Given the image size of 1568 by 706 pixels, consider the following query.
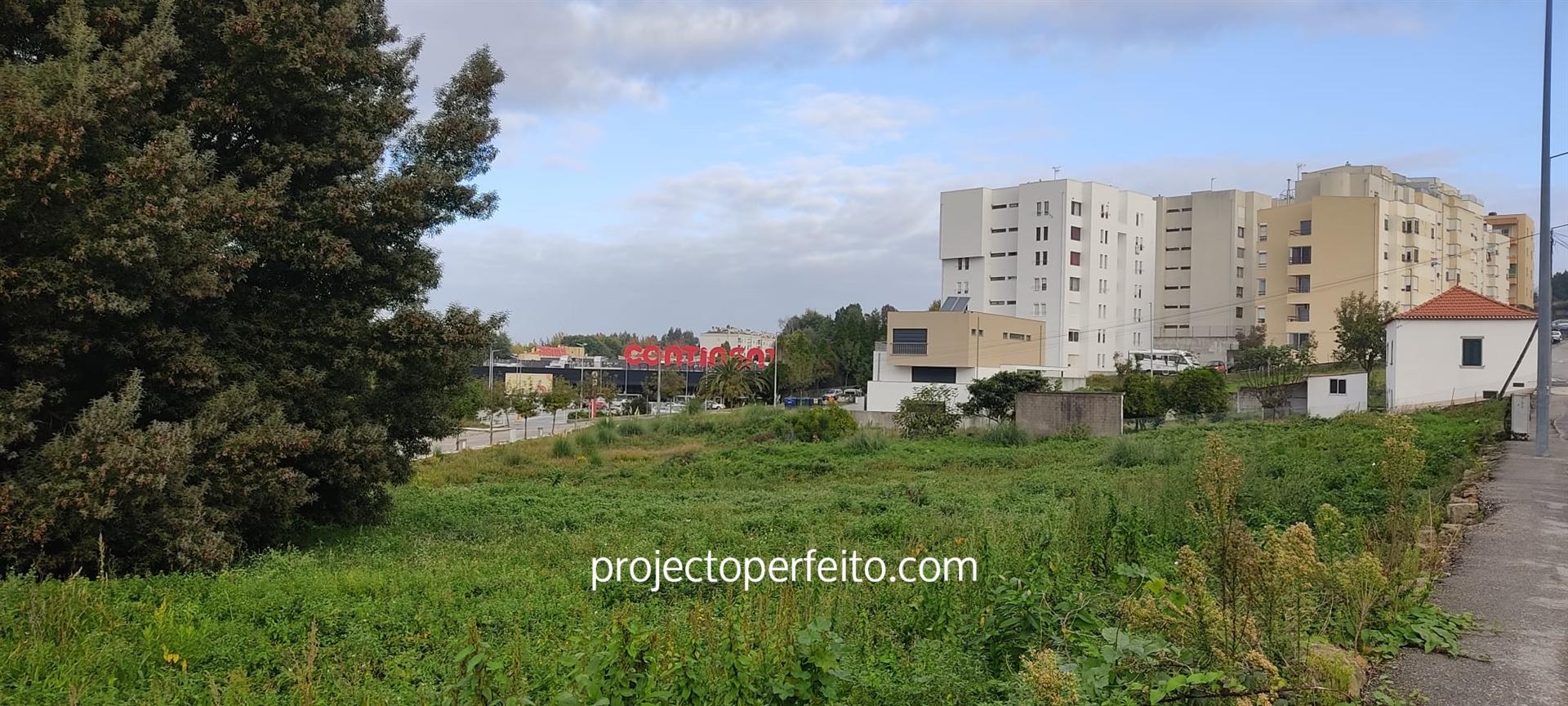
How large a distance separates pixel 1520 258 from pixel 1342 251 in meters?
40.2

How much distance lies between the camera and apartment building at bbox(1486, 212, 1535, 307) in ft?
271

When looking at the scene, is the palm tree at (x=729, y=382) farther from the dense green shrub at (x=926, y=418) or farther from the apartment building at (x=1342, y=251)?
the apartment building at (x=1342, y=251)

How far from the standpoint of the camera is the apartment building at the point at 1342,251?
57.3 m

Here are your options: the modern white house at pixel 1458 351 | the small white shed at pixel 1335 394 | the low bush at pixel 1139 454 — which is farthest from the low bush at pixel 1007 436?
the modern white house at pixel 1458 351

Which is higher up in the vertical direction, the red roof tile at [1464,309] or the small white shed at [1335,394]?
the red roof tile at [1464,309]

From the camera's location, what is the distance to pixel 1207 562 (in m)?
5.10

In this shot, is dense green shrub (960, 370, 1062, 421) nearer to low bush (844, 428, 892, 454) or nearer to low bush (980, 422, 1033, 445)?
low bush (980, 422, 1033, 445)

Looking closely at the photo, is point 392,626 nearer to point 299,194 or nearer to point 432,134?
point 299,194

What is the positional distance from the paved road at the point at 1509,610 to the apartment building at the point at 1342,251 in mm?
55345

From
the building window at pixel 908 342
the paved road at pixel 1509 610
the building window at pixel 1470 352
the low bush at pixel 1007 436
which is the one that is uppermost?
the building window at pixel 908 342

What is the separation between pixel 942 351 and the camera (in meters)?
53.7

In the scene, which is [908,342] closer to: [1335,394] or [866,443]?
[1335,394]

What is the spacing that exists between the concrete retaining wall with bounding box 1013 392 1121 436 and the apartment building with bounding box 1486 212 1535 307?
72594 millimetres

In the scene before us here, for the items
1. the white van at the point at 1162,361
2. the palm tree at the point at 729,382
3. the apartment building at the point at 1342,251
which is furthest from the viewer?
the palm tree at the point at 729,382
